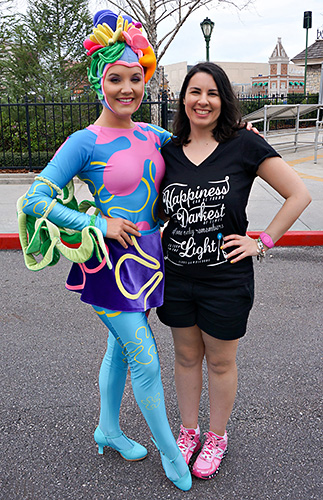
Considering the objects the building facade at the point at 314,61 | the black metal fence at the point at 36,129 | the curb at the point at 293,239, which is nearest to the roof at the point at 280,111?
the black metal fence at the point at 36,129

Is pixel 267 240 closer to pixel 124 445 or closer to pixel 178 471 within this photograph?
pixel 178 471

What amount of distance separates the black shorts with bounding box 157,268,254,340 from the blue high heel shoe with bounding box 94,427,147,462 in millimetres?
674

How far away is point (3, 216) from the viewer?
6.87m

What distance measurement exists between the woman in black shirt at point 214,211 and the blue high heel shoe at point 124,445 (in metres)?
0.34

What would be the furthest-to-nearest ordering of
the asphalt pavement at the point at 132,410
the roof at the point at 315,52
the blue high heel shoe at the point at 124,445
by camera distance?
the roof at the point at 315,52, the blue high heel shoe at the point at 124,445, the asphalt pavement at the point at 132,410

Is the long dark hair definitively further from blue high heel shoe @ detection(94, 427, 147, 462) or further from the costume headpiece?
blue high heel shoe @ detection(94, 427, 147, 462)

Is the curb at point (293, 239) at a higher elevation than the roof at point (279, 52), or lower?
lower

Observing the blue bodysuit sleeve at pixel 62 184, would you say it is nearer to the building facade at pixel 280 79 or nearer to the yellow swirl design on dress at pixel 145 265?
the yellow swirl design on dress at pixel 145 265

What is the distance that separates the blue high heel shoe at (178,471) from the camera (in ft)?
6.68

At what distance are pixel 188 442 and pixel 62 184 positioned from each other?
1.42 meters

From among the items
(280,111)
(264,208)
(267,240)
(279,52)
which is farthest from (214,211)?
(279,52)

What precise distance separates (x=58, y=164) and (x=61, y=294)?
2.80 m

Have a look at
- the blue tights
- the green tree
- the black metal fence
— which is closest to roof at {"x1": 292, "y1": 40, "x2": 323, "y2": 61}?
the black metal fence

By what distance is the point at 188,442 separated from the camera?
7.47 feet
